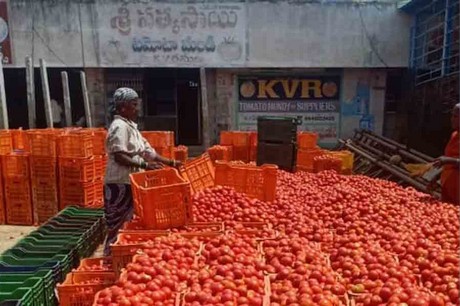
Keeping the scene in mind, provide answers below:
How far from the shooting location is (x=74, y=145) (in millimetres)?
6637

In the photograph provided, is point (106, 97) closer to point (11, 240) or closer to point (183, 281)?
point (11, 240)

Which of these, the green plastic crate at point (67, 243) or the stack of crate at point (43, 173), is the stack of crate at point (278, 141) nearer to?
the stack of crate at point (43, 173)

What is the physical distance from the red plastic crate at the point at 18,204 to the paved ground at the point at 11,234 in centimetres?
14

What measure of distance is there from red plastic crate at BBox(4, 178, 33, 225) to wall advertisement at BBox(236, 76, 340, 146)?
8452mm

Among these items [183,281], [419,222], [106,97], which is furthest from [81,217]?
[106,97]

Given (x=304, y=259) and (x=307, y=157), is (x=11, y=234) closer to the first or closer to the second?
(x=304, y=259)

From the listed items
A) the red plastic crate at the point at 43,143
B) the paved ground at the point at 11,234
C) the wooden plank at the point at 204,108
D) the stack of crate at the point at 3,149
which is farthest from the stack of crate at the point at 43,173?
the wooden plank at the point at 204,108

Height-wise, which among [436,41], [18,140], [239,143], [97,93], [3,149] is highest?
[436,41]

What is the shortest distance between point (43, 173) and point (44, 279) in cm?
359

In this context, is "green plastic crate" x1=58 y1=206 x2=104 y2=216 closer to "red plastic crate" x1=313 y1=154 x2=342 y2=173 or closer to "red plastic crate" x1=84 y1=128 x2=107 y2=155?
"red plastic crate" x1=84 y1=128 x2=107 y2=155

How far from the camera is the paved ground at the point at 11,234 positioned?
6019mm

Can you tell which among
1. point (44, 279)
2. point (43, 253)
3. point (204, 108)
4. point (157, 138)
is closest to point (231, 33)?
point (204, 108)

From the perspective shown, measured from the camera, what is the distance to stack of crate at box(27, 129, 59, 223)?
6707 millimetres

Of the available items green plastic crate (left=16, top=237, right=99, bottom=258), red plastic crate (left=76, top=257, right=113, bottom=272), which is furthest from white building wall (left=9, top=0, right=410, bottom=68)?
red plastic crate (left=76, top=257, right=113, bottom=272)
